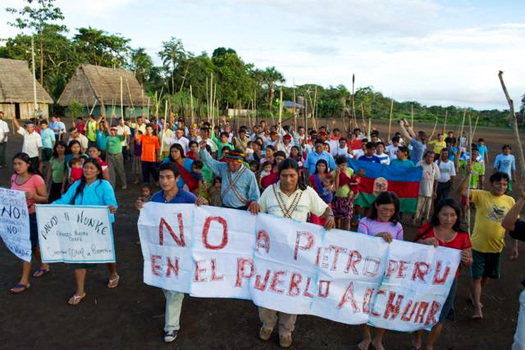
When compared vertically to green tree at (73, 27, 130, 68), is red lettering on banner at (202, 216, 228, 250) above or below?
below

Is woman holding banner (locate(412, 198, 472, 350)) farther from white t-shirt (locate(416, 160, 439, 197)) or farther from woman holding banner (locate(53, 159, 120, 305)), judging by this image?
white t-shirt (locate(416, 160, 439, 197))

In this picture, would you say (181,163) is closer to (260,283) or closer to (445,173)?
(260,283)

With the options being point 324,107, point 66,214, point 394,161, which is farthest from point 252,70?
point 66,214

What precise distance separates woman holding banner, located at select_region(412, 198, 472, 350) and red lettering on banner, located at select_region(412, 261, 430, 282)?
198 millimetres

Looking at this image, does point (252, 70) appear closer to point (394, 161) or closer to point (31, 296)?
point (394, 161)

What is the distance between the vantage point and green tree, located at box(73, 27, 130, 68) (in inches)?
1572

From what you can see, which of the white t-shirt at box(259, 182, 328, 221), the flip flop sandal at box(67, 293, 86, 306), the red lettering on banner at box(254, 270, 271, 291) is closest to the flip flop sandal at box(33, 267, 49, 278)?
the flip flop sandal at box(67, 293, 86, 306)

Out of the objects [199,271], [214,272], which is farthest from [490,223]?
[199,271]

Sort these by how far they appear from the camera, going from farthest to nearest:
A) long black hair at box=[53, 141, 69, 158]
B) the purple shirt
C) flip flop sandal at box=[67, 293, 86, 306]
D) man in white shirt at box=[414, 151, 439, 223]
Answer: man in white shirt at box=[414, 151, 439, 223] < long black hair at box=[53, 141, 69, 158] < flip flop sandal at box=[67, 293, 86, 306] < the purple shirt

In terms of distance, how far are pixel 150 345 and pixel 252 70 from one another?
162 ft

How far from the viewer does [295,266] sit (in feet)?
11.8

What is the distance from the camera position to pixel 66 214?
4.16m

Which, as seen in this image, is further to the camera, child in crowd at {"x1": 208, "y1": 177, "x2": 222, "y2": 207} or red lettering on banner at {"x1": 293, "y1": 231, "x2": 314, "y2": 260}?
child in crowd at {"x1": 208, "y1": 177, "x2": 222, "y2": 207}

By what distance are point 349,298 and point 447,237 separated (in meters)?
1.06
